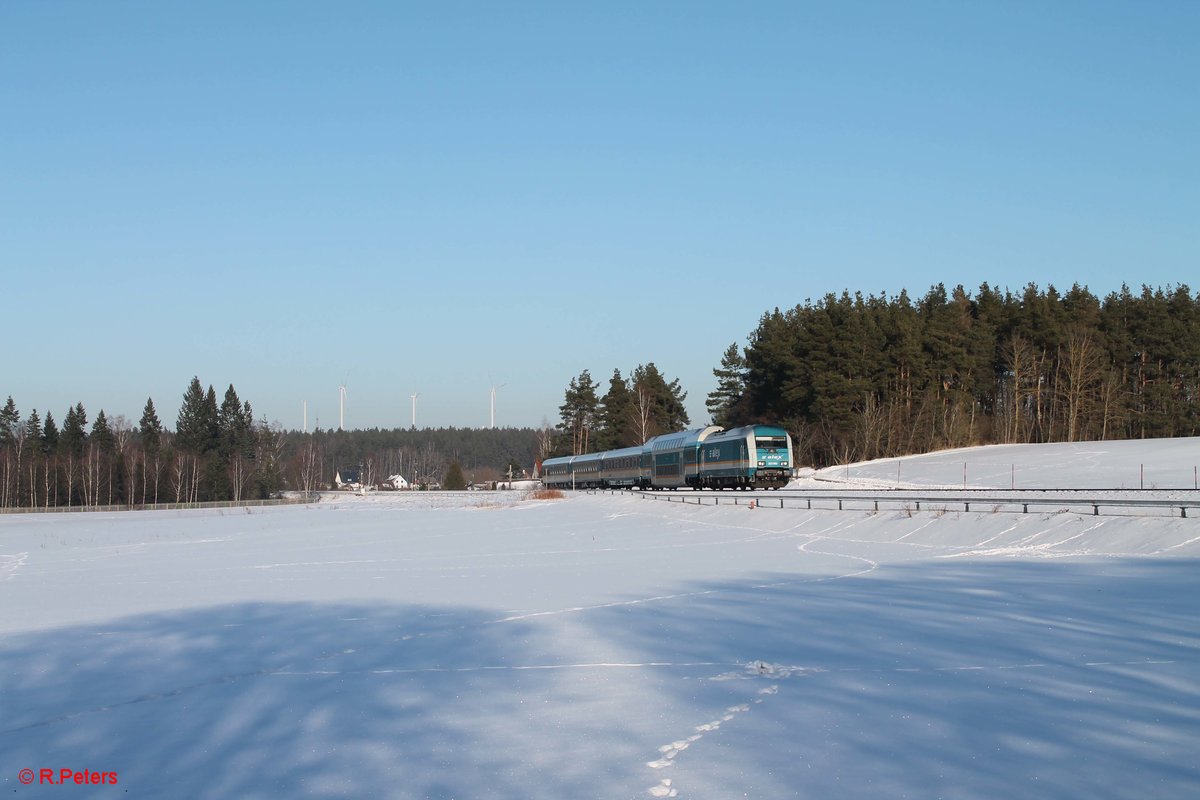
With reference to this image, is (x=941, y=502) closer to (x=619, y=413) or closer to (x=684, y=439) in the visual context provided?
(x=684, y=439)

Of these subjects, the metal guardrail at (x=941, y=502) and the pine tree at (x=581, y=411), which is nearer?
the metal guardrail at (x=941, y=502)

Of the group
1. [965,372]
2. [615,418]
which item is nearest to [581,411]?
[615,418]

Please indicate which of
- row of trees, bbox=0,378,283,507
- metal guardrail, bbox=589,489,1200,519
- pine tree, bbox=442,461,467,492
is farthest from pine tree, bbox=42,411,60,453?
metal guardrail, bbox=589,489,1200,519

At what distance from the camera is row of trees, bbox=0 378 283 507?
10844cm

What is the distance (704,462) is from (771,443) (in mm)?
5977

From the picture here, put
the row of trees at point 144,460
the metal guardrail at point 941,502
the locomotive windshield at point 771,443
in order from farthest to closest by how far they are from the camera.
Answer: the row of trees at point 144,460 → the locomotive windshield at point 771,443 → the metal guardrail at point 941,502

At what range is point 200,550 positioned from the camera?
3347 cm

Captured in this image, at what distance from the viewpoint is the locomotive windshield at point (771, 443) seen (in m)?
52.3

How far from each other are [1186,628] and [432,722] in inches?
353

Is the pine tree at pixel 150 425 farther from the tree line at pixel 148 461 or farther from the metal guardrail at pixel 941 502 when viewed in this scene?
the metal guardrail at pixel 941 502

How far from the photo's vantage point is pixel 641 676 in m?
11.3

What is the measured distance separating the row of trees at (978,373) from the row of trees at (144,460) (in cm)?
6671

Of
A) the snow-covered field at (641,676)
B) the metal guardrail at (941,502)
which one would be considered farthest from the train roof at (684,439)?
the snow-covered field at (641,676)

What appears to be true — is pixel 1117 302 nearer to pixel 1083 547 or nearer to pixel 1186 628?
pixel 1083 547
